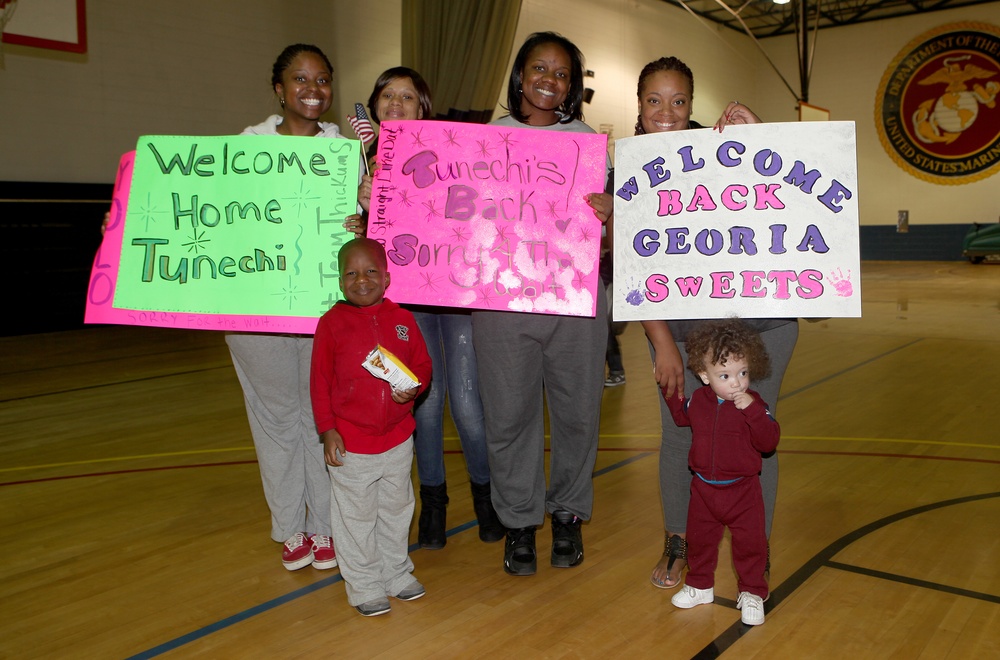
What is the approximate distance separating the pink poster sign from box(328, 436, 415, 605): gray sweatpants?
405 mm

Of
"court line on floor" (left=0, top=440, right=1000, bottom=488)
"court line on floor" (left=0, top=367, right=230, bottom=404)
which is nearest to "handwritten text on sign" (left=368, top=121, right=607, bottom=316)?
"court line on floor" (left=0, top=440, right=1000, bottom=488)

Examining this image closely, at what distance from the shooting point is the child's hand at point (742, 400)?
1804mm

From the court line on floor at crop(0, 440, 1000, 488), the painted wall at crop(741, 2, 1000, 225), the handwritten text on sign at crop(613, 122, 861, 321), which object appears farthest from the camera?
the painted wall at crop(741, 2, 1000, 225)

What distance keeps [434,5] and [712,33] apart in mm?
9289

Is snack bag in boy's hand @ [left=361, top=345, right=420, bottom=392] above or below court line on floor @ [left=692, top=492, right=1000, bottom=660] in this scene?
above

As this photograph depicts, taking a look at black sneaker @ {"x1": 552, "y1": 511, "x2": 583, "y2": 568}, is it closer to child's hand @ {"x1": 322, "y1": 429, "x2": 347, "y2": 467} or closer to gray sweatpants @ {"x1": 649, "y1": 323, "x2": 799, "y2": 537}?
gray sweatpants @ {"x1": 649, "y1": 323, "x2": 799, "y2": 537}

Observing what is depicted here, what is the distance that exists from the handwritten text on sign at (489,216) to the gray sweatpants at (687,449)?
0.34 metres

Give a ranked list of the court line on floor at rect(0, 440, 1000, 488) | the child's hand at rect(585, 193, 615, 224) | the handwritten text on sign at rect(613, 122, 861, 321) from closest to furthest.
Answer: the handwritten text on sign at rect(613, 122, 861, 321) → the child's hand at rect(585, 193, 615, 224) → the court line on floor at rect(0, 440, 1000, 488)

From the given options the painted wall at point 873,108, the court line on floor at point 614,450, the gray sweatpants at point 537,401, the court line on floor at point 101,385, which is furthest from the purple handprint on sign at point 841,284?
the painted wall at point 873,108

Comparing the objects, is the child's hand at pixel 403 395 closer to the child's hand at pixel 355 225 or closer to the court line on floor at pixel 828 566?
the child's hand at pixel 355 225

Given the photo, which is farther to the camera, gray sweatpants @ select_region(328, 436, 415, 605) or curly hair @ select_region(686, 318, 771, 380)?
gray sweatpants @ select_region(328, 436, 415, 605)

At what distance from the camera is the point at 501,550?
→ 7.82ft

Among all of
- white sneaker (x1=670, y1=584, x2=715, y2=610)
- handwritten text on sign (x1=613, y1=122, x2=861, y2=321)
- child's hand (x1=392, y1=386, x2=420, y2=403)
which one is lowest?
white sneaker (x1=670, y1=584, x2=715, y2=610)

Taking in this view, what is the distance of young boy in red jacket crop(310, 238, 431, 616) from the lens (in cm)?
193
